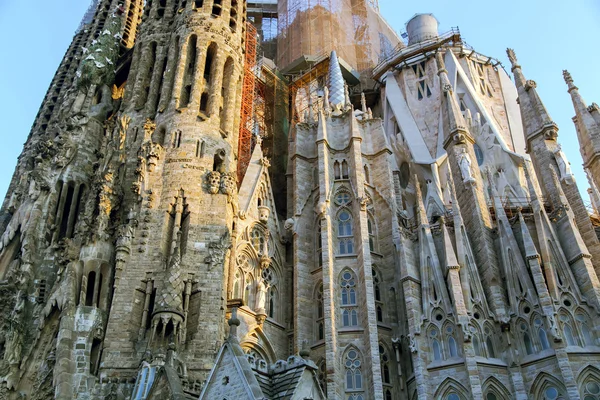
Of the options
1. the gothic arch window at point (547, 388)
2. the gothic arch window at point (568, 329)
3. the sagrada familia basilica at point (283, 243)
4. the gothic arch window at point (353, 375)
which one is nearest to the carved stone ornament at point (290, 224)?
the sagrada familia basilica at point (283, 243)

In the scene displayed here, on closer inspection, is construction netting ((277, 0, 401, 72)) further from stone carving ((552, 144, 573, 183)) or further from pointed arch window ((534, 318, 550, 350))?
pointed arch window ((534, 318, 550, 350))

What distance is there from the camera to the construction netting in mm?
38844

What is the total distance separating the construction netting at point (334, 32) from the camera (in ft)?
127

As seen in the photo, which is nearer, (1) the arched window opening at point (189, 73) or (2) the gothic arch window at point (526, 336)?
(2) the gothic arch window at point (526, 336)

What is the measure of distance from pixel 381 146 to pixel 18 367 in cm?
1649

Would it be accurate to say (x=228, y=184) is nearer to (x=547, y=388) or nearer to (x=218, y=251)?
(x=218, y=251)

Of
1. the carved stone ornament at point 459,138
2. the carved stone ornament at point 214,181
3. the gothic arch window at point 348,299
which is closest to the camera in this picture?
the gothic arch window at point 348,299

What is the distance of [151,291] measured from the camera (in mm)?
20953

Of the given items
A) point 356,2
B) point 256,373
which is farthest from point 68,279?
point 356,2

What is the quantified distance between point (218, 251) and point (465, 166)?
10393mm

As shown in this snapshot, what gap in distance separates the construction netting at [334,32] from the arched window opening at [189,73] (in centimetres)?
997

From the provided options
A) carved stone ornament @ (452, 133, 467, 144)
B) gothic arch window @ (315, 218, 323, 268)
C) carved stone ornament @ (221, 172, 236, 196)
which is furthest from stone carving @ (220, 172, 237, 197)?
carved stone ornament @ (452, 133, 467, 144)

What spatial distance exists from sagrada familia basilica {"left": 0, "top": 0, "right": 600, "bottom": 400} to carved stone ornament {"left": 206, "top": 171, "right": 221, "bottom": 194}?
7cm

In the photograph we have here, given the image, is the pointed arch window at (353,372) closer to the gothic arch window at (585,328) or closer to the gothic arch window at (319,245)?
the gothic arch window at (319,245)
